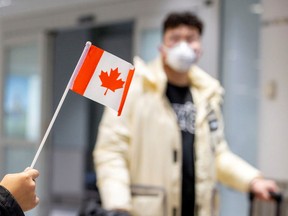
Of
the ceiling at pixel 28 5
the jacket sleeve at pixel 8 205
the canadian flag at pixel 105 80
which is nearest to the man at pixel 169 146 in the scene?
the canadian flag at pixel 105 80

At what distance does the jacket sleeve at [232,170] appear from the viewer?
7.42ft

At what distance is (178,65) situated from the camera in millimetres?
2293

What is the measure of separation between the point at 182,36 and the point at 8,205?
149 cm

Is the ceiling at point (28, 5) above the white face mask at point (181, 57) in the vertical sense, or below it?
above

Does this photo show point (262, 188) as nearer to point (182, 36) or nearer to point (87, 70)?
point (182, 36)

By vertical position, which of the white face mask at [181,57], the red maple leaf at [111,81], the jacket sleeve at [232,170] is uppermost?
the white face mask at [181,57]

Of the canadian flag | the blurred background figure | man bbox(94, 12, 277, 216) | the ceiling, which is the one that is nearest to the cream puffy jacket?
man bbox(94, 12, 277, 216)

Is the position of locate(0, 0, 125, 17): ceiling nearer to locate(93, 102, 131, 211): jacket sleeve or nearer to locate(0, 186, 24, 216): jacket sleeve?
locate(93, 102, 131, 211): jacket sleeve

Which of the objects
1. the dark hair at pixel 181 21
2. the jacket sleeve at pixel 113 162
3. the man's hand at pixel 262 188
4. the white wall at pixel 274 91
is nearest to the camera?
the jacket sleeve at pixel 113 162

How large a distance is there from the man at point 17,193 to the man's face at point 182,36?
1.37 metres

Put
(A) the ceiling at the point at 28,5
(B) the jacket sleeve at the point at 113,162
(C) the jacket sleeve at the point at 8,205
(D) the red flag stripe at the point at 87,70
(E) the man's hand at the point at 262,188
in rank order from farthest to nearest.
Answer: (A) the ceiling at the point at 28,5, (E) the man's hand at the point at 262,188, (B) the jacket sleeve at the point at 113,162, (D) the red flag stripe at the point at 87,70, (C) the jacket sleeve at the point at 8,205

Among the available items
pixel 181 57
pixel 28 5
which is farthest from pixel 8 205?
pixel 28 5

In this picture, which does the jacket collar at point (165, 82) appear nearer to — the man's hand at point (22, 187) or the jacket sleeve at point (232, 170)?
the jacket sleeve at point (232, 170)

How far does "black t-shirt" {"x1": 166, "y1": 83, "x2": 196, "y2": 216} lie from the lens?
2.20m
